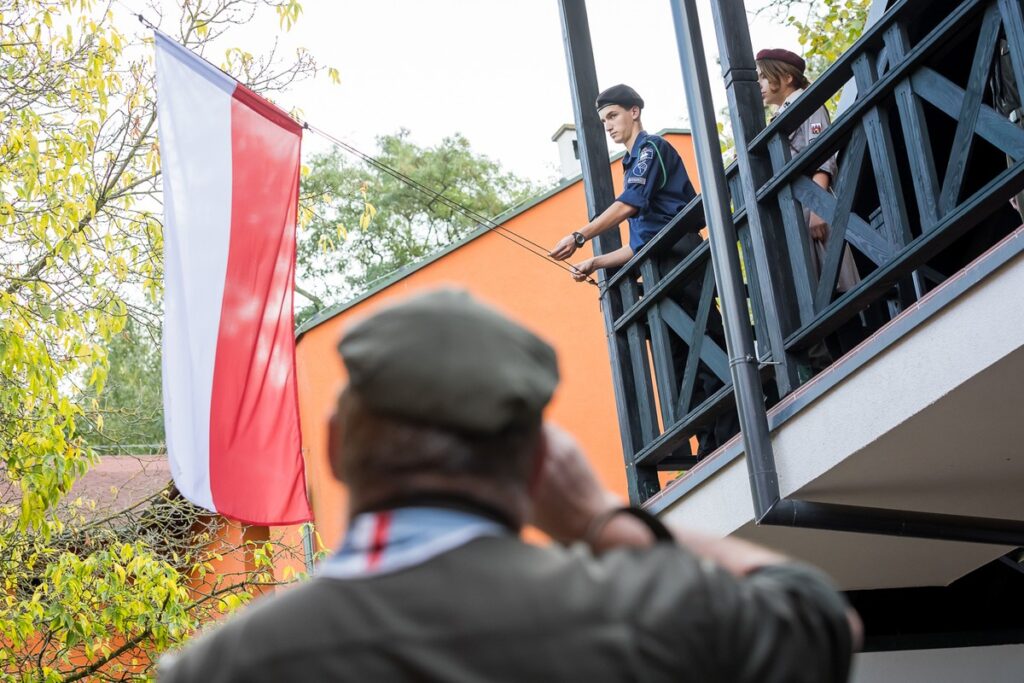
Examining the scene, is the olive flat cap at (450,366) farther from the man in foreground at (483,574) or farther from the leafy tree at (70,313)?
the leafy tree at (70,313)

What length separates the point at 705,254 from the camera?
5793mm

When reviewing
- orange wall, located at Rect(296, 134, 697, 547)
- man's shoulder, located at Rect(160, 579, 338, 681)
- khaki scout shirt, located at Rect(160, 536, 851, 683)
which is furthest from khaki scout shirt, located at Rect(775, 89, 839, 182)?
orange wall, located at Rect(296, 134, 697, 547)

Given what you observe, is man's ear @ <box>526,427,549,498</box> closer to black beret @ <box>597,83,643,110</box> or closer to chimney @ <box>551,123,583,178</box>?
black beret @ <box>597,83,643,110</box>

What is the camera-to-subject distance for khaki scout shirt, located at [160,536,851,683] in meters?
1.26

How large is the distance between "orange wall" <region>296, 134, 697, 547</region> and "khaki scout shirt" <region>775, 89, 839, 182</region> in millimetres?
9746

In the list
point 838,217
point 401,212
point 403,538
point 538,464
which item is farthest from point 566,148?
point 403,538

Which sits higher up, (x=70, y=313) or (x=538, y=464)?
(x=70, y=313)

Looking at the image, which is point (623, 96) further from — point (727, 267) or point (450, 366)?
point (450, 366)

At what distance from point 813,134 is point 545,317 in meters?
10.5

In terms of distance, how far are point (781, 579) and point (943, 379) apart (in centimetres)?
324

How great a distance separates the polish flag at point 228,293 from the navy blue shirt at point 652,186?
1.64 metres

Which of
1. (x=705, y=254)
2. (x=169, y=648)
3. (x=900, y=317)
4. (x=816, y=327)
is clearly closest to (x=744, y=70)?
(x=705, y=254)

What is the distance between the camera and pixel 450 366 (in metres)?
1.37

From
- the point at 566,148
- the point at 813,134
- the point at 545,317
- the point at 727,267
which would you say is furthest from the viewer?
the point at 566,148
